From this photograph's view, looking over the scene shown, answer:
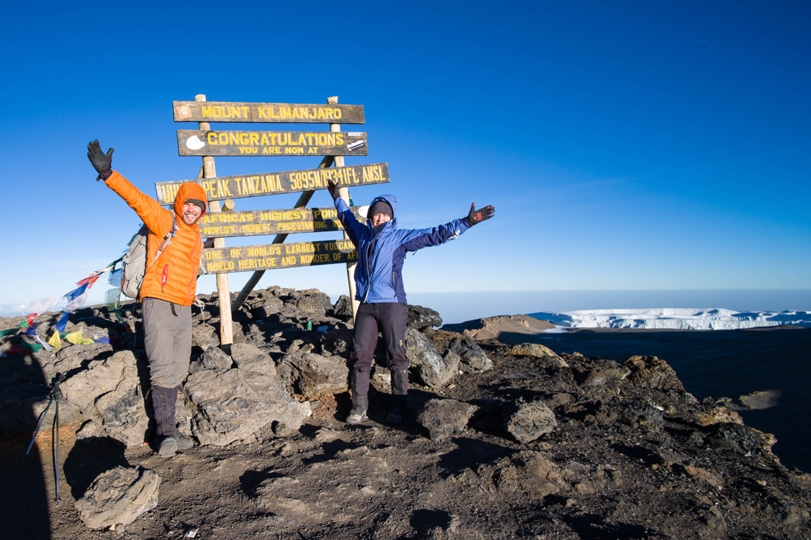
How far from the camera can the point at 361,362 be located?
4918 millimetres

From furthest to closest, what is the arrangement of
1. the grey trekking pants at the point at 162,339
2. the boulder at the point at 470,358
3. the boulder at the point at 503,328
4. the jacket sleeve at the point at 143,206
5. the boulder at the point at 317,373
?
the boulder at the point at 503,328
the boulder at the point at 470,358
the boulder at the point at 317,373
the grey trekking pants at the point at 162,339
the jacket sleeve at the point at 143,206

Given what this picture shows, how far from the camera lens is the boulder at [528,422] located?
4422mm

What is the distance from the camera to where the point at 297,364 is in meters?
5.40

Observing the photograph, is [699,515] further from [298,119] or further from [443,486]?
[298,119]

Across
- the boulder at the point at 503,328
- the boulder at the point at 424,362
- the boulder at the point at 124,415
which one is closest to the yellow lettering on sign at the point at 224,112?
the boulder at the point at 124,415

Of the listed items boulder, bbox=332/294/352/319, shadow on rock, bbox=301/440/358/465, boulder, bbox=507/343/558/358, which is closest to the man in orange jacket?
shadow on rock, bbox=301/440/358/465

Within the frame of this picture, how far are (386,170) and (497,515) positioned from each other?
5.14 meters

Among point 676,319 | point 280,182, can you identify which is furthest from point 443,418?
point 676,319

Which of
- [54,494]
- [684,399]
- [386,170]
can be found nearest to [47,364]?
[54,494]

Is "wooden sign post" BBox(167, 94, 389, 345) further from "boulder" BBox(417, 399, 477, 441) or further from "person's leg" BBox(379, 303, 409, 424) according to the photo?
"boulder" BBox(417, 399, 477, 441)

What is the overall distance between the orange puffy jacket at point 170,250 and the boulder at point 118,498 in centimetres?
156

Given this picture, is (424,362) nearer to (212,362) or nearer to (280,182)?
(212,362)

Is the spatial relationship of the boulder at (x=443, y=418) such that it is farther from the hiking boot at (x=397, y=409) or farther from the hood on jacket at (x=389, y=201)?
the hood on jacket at (x=389, y=201)

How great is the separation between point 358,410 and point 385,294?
1268 mm
